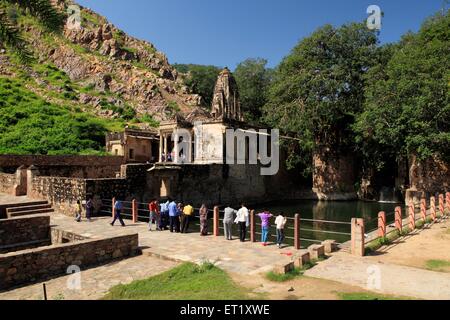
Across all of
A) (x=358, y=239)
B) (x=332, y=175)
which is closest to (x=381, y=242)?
(x=358, y=239)

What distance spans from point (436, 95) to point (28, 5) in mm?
22477

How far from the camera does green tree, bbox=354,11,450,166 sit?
2198 centimetres

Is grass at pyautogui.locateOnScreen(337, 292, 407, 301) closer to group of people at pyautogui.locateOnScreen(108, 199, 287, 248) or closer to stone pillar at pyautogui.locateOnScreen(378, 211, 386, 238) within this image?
group of people at pyautogui.locateOnScreen(108, 199, 287, 248)

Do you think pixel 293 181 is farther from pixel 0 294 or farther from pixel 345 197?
pixel 0 294

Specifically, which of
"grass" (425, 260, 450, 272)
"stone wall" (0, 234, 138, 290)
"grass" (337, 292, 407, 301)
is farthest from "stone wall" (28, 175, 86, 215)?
"grass" (425, 260, 450, 272)

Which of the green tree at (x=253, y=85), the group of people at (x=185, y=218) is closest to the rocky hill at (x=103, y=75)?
the green tree at (x=253, y=85)

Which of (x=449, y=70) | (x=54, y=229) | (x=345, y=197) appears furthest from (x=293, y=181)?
(x=54, y=229)

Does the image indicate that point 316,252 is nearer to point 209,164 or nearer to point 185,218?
point 185,218

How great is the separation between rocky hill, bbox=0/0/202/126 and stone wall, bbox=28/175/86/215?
32395 millimetres

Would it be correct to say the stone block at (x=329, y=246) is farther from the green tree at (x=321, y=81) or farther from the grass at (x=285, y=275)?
the green tree at (x=321, y=81)

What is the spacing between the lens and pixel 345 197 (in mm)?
34000

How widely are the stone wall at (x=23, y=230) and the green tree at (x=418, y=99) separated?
20655 mm

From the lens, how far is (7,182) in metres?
20.3

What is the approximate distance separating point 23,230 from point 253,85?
123 feet
